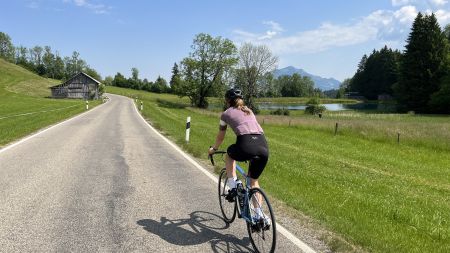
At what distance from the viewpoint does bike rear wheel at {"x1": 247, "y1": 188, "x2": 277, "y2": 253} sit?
15.4 ft

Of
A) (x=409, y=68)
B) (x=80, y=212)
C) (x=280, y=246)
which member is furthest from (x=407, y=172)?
(x=409, y=68)

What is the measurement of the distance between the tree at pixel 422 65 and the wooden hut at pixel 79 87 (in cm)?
7060

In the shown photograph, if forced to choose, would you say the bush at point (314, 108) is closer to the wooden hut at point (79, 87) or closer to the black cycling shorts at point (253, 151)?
the wooden hut at point (79, 87)

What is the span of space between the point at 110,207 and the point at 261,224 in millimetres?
2944

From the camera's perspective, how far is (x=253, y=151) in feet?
16.5

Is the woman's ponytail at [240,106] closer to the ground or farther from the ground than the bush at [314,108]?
farther from the ground

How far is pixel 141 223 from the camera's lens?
233 inches

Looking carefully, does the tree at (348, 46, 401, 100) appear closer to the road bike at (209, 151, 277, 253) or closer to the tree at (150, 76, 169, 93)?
the tree at (150, 76, 169, 93)

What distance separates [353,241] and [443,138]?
1839 cm

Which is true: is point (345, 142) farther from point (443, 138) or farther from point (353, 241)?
point (353, 241)

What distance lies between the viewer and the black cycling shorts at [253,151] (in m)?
5.05

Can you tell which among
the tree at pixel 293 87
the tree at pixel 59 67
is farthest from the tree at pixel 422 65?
the tree at pixel 59 67

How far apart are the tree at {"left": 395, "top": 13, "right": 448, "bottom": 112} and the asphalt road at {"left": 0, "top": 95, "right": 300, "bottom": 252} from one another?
67988 mm

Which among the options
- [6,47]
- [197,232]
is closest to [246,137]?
[197,232]
